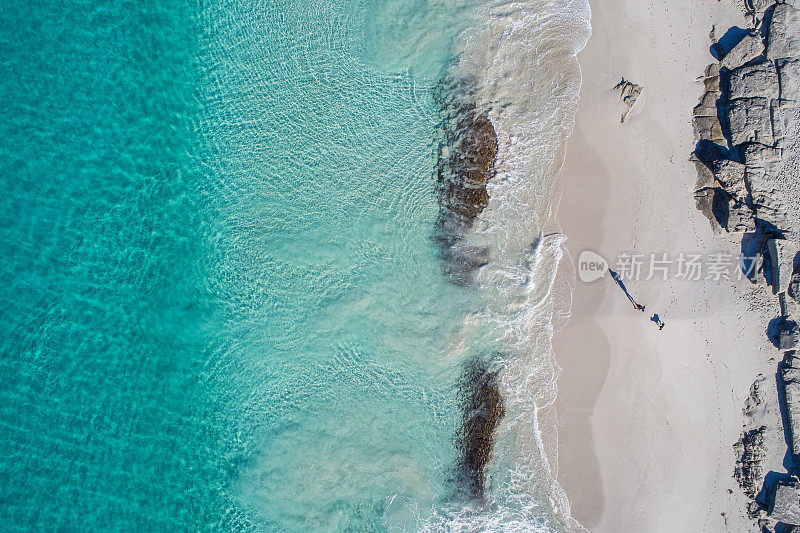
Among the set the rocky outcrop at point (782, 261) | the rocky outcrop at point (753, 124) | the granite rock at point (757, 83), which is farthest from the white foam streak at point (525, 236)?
the rocky outcrop at point (782, 261)

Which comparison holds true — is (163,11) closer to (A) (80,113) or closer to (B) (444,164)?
(A) (80,113)

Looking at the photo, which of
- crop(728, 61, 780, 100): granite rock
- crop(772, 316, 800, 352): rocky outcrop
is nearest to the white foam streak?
crop(728, 61, 780, 100): granite rock

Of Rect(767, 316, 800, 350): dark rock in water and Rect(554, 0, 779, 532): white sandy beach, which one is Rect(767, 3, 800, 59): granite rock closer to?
Rect(554, 0, 779, 532): white sandy beach

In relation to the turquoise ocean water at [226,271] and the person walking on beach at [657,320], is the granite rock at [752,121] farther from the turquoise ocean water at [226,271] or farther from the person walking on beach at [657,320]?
the turquoise ocean water at [226,271]

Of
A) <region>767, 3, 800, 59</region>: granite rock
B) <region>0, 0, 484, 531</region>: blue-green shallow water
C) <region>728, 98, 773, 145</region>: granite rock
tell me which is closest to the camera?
<region>0, 0, 484, 531</region>: blue-green shallow water

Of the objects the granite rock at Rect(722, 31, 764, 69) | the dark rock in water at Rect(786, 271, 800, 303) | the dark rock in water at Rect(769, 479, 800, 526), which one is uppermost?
the granite rock at Rect(722, 31, 764, 69)

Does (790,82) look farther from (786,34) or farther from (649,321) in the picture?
(649,321)

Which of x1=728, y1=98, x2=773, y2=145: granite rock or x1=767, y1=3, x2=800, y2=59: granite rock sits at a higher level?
x1=767, y1=3, x2=800, y2=59: granite rock
